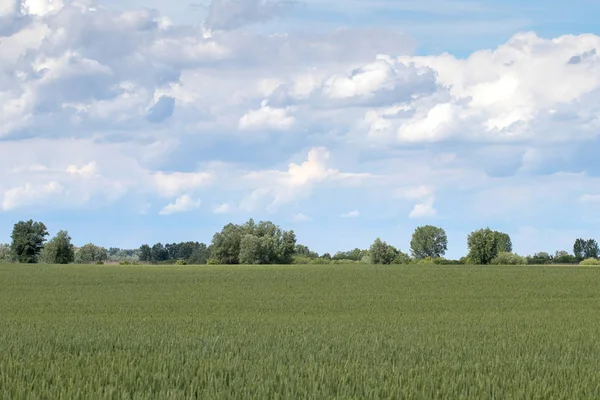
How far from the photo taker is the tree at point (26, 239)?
129m

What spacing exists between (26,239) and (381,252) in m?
61.8

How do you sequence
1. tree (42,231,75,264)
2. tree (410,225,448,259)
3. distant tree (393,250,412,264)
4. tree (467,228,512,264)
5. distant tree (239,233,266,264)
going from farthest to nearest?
1. tree (410,225,448,259)
2. tree (42,231,75,264)
3. tree (467,228,512,264)
4. distant tree (239,233,266,264)
5. distant tree (393,250,412,264)

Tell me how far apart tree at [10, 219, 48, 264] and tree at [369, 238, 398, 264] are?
58363 millimetres

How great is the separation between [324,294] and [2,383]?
2993 centimetres

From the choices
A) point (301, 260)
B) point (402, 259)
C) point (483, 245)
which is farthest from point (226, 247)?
point (483, 245)

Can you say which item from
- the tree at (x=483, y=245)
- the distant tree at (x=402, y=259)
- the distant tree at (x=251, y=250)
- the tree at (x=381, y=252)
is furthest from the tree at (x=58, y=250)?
the tree at (x=483, y=245)

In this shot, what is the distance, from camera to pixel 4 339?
55.8 feet

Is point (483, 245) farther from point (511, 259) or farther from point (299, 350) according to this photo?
point (299, 350)

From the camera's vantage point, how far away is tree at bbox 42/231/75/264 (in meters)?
130

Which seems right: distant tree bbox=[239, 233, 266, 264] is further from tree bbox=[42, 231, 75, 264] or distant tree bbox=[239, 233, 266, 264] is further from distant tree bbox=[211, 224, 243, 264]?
tree bbox=[42, 231, 75, 264]

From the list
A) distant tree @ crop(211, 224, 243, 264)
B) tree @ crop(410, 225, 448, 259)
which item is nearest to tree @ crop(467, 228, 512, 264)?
distant tree @ crop(211, 224, 243, 264)

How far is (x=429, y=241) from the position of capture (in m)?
188

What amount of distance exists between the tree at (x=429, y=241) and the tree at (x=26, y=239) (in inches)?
3805

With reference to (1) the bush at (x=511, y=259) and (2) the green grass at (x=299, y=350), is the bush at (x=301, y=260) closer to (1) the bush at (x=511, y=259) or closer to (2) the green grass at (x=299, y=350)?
(1) the bush at (x=511, y=259)
